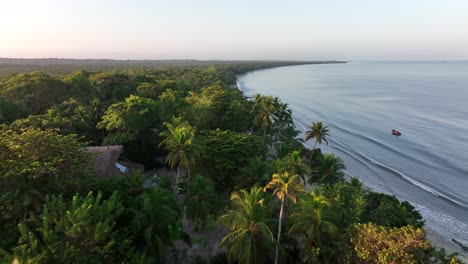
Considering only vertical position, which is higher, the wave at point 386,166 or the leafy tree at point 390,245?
the leafy tree at point 390,245

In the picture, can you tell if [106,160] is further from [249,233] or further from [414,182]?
[414,182]

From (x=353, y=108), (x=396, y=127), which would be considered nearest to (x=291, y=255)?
(x=396, y=127)

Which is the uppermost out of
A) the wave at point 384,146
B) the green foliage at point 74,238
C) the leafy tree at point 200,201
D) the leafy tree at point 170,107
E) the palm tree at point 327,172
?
the green foliage at point 74,238

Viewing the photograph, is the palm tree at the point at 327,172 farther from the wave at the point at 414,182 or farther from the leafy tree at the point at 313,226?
the wave at the point at 414,182

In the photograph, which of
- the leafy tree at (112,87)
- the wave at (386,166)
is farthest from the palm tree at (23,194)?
the leafy tree at (112,87)

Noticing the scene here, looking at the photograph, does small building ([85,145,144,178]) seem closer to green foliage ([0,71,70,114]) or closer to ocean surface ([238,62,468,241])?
green foliage ([0,71,70,114])

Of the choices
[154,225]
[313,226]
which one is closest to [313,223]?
[313,226]

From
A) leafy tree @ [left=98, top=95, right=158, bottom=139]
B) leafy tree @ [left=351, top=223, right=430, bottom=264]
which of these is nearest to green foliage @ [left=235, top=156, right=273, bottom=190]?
leafy tree @ [left=351, top=223, right=430, bottom=264]

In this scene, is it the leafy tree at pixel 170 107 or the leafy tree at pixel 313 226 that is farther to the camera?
the leafy tree at pixel 170 107
